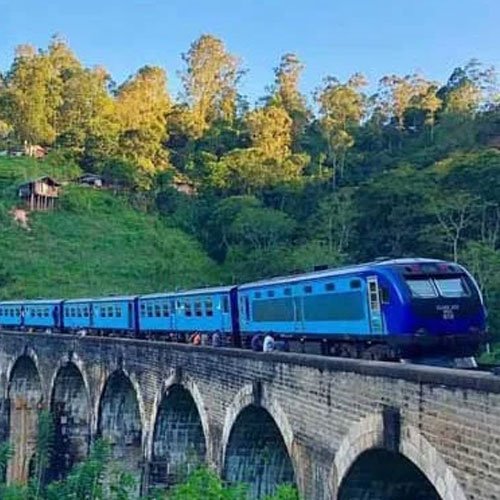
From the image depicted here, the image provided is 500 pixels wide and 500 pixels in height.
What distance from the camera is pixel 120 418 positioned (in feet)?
74.0

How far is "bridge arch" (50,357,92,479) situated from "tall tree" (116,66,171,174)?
3742cm

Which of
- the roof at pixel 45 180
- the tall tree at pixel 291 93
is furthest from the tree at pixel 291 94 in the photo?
the roof at pixel 45 180

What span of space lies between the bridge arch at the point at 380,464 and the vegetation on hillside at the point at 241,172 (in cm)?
1916

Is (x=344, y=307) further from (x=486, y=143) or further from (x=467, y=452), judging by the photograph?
(x=486, y=143)

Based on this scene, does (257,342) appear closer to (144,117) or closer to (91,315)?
(91,315)

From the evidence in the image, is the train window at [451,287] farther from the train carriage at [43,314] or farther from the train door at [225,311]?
the train carriage at [43,314]

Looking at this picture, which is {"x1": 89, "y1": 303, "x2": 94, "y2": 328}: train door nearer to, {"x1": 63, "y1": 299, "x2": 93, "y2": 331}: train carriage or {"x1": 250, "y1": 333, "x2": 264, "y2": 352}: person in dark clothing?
{"x1": 63, "y1": 299, "x2": 93, "y2": 331}: train carriage

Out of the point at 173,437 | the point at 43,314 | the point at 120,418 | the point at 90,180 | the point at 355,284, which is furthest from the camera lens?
the point at 90,180

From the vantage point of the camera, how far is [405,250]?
38.1 m

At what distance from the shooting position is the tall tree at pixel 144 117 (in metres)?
64.8

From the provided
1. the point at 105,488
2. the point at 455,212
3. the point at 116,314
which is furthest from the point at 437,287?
the point at 455,212

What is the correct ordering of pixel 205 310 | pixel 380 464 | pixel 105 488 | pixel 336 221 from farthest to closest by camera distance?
1. pixel 336 221
2. pixel 205 310
3. pixel 105 488
4. pixel 380 464

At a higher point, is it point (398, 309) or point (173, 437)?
point (398, 309)

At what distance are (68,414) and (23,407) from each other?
4493 millimetres
